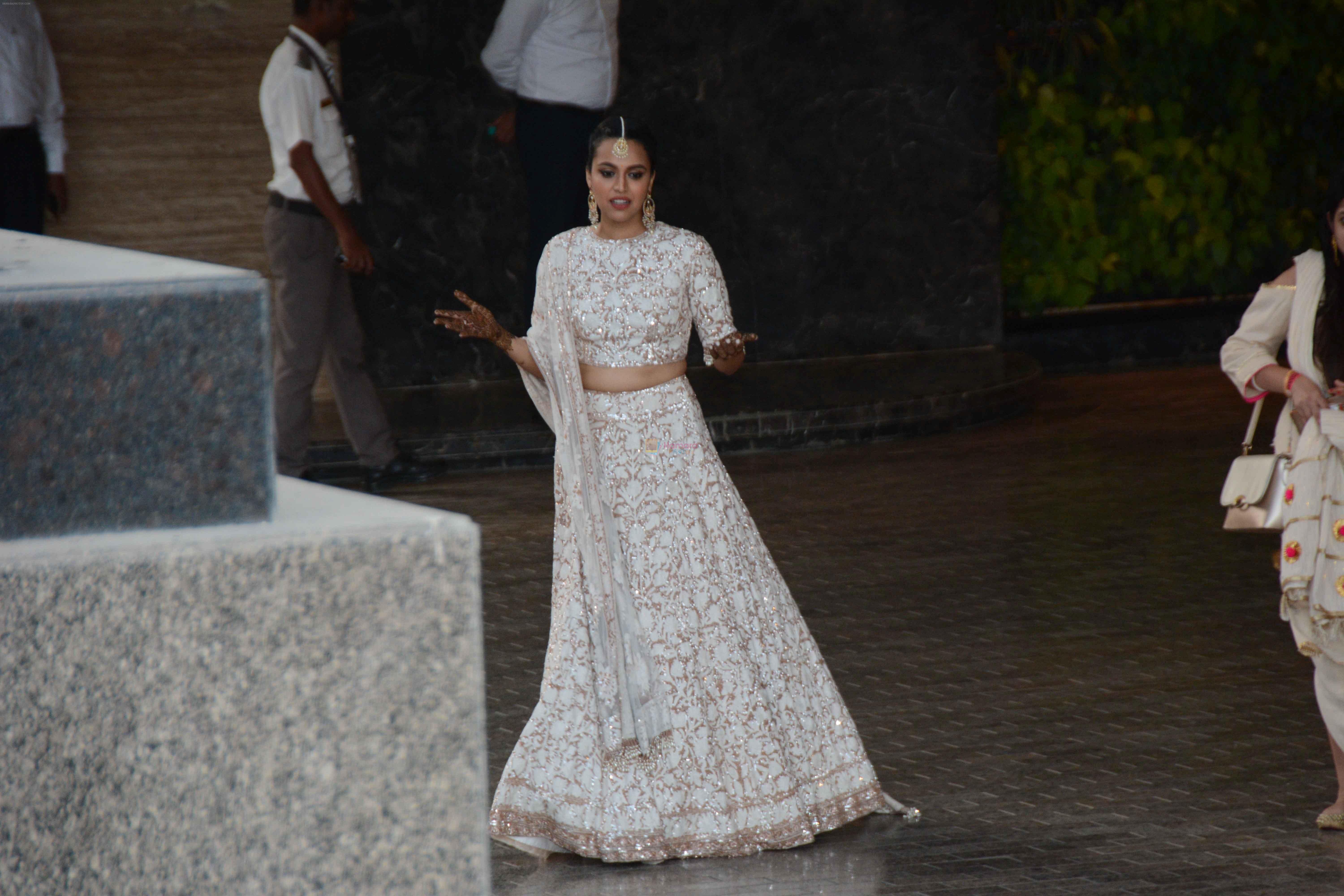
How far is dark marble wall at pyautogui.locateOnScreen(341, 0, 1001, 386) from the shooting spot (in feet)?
34.0

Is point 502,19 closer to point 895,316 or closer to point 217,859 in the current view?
point 895,316

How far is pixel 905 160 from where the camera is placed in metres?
11.1

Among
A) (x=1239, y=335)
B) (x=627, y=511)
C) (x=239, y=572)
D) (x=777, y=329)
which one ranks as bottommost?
(x=777, y=329)

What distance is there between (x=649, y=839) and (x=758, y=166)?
7.59 m

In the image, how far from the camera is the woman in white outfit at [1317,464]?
3.79 m

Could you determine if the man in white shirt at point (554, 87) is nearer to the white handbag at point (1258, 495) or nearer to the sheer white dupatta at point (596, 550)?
the sheer white dupatta at point (596, 550)

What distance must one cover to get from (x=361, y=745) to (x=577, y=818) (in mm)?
2493

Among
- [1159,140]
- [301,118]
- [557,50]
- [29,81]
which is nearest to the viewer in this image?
[301,118]

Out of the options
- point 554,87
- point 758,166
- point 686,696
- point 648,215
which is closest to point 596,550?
point 686,696

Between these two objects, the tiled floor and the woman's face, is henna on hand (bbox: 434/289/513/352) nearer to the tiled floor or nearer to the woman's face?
the woman's face

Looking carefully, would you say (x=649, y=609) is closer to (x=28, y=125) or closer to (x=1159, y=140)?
(x=28, y=125)

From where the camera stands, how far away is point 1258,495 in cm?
388

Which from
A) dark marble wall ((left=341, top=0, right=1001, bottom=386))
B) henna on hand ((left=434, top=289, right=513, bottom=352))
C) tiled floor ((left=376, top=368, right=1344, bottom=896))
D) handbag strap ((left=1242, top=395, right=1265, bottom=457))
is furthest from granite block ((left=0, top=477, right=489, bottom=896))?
dark marble wall ((left=341, top=0, right=1001, bottom=386))

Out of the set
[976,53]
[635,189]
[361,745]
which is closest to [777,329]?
[976,53]
